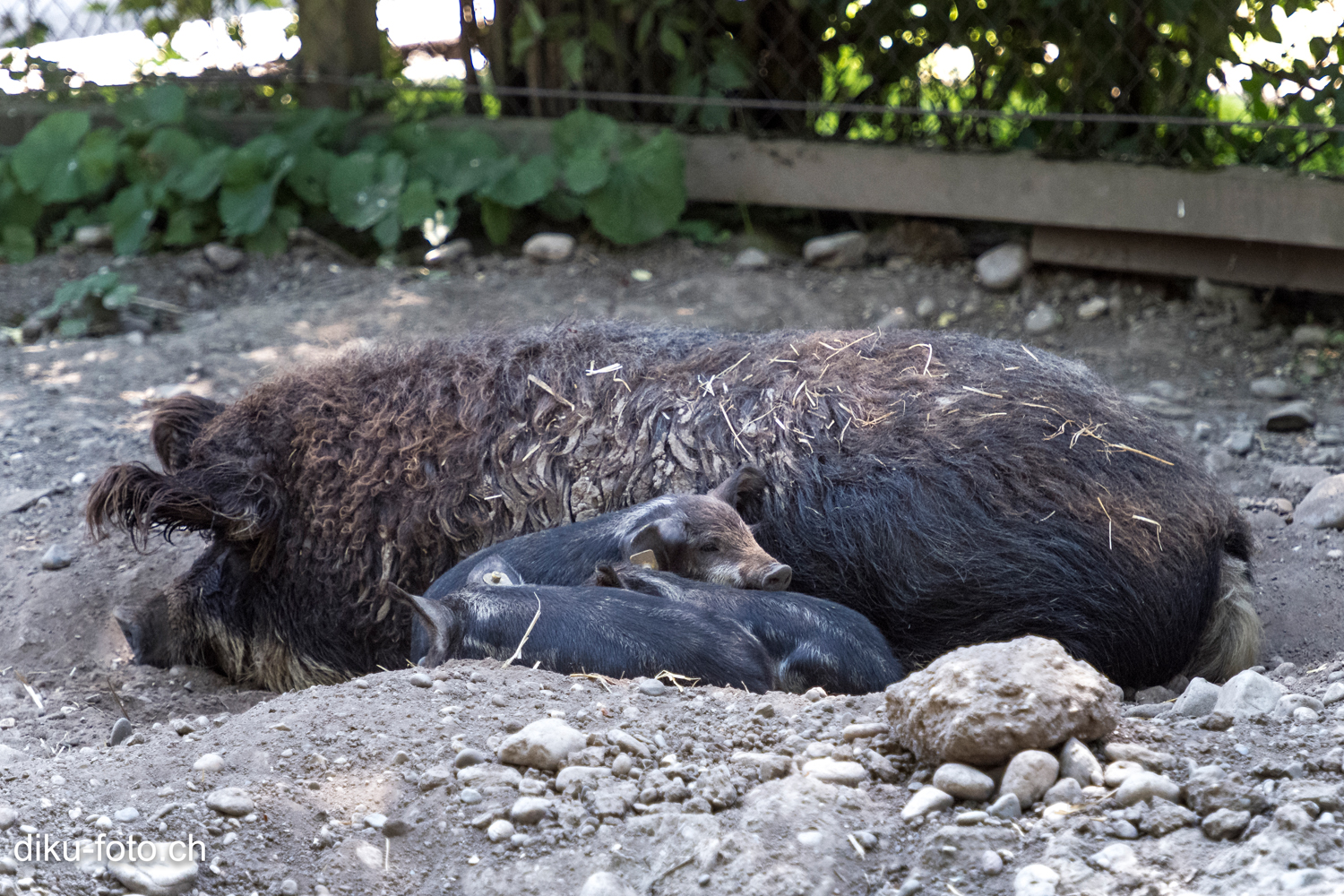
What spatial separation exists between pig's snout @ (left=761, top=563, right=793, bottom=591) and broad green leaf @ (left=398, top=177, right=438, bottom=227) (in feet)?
12.8

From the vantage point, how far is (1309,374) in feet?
16.6

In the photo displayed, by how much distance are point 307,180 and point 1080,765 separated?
18.2 ft

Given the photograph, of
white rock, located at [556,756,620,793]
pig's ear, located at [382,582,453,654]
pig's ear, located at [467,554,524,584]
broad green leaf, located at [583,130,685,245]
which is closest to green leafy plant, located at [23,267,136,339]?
broad green leaf, located at [583,130,685,245]

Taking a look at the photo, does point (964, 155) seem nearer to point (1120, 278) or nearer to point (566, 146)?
point (1120, 278)

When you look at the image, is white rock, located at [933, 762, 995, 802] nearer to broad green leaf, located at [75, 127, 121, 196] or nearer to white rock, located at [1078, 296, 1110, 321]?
white rock, located at [1078, 296, 1110, 321]

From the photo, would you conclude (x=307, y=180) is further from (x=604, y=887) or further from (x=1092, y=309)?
(x=604, y=887)

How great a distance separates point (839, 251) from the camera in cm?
624

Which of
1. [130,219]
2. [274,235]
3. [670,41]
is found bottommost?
[274,235]

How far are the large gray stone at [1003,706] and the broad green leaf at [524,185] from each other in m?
4.57

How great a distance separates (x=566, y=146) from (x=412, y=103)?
1.17m

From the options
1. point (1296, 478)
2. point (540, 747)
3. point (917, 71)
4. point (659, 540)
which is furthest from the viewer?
point (917, 71)

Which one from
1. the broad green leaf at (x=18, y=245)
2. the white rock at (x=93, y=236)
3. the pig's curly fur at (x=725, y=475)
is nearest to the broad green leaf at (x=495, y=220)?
the white rock at (x=93, y=236)

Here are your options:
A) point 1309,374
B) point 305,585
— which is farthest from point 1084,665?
point 1309,374

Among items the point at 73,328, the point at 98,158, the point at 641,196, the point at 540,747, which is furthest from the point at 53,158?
the point at 540,747
